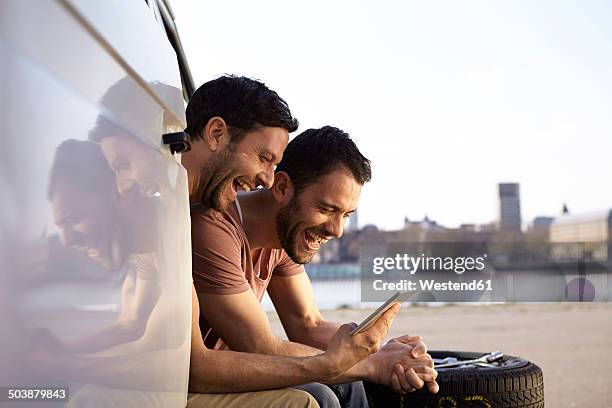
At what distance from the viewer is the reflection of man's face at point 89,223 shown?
3.74 feet

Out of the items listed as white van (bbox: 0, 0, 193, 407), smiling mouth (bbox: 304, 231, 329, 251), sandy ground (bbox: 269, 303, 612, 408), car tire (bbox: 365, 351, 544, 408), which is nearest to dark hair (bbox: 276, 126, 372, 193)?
smiling mouth (bbox: 304, 231, 329, 251)

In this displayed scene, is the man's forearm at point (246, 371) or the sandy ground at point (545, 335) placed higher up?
the man's forearm at point (246, 371)

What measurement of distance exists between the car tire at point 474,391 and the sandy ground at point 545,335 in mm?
3263

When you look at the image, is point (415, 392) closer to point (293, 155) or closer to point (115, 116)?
point (293, 155)

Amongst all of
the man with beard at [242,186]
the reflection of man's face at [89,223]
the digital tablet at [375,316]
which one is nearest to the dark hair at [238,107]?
the man with beard at [242,186]

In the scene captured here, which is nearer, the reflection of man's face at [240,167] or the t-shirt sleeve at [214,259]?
the t-shirt sleeve at [214,259]

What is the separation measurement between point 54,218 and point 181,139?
0.77 m

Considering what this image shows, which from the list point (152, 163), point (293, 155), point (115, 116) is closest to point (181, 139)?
point (152, 163)

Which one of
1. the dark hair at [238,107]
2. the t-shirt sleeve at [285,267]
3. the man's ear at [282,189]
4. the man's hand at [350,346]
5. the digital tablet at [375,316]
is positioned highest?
the dark hair at [238,107]

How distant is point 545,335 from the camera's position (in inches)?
473

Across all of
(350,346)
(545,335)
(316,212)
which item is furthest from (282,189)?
(545,335)

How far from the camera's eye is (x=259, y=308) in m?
2.49

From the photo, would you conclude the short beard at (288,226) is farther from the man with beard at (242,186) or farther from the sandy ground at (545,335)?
the sandy ground at (545,335)

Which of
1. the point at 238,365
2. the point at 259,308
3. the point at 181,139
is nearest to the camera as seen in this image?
the point at 181,139
